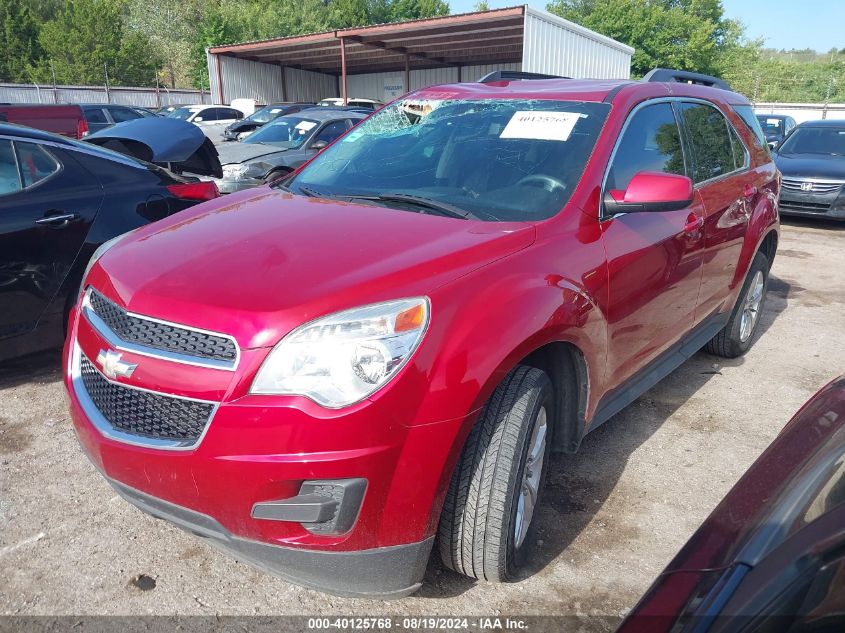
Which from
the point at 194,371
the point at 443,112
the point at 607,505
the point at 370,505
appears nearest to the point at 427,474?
the point at 370,505

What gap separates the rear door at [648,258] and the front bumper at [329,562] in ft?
4.06

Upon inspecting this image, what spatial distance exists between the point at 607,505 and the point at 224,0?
211ft

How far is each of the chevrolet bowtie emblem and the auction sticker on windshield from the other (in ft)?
6.22

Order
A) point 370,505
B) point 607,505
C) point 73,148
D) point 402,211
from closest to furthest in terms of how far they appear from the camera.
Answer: point 370,505, point 402,211, point 607,505, point 73,148

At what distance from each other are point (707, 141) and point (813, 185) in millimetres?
7598

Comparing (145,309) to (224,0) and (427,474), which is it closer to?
(427,474)

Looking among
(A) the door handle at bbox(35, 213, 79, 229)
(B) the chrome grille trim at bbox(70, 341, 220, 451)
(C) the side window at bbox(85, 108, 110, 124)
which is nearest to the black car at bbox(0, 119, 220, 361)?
(A) the door handle at bbox(35, 213, 79, 229)

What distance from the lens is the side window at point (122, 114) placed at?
55.8 feet

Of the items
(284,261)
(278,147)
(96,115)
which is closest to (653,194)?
(284,261)

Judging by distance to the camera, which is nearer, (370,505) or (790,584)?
(790,584)

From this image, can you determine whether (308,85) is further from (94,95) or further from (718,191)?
(718,191)

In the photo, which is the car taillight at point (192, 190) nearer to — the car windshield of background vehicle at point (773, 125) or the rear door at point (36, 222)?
the rear door at point (36, 222)

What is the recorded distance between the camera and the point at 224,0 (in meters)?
58.1

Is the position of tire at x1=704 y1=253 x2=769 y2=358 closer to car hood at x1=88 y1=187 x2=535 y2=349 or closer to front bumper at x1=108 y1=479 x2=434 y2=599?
car hood at x1=88 y1=187 x2=535 y2=349
